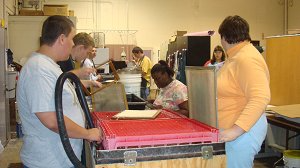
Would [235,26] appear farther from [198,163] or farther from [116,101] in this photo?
[116,101]

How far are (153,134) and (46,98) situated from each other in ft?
1.58

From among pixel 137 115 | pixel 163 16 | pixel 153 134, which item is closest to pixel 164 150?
pixel 153 134

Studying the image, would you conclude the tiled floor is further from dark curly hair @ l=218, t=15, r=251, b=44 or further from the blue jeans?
dark curly hair @ l=218, t=15, r=251, b=44

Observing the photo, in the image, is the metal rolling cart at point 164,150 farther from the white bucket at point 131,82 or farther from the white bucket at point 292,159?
the white bucket at point 292,159

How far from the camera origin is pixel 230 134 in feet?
5.06

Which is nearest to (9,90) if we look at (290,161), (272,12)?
(290,161)

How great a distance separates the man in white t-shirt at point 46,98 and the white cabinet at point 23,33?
469cm

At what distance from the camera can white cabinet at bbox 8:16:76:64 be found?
6043 mm

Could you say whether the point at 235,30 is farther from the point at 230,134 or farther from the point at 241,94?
the point at 230,134

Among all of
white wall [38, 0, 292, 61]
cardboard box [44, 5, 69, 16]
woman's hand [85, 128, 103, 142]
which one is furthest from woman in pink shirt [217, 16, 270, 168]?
white wall [38, 0, 292, 61]

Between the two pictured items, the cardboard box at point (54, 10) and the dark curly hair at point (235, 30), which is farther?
the cardboard box at point (54, 10)

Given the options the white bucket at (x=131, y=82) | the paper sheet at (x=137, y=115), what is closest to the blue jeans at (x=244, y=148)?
the paper sheet at (x=137, y=115)

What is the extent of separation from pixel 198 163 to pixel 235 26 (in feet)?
2.61

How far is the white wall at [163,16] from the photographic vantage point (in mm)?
8164
